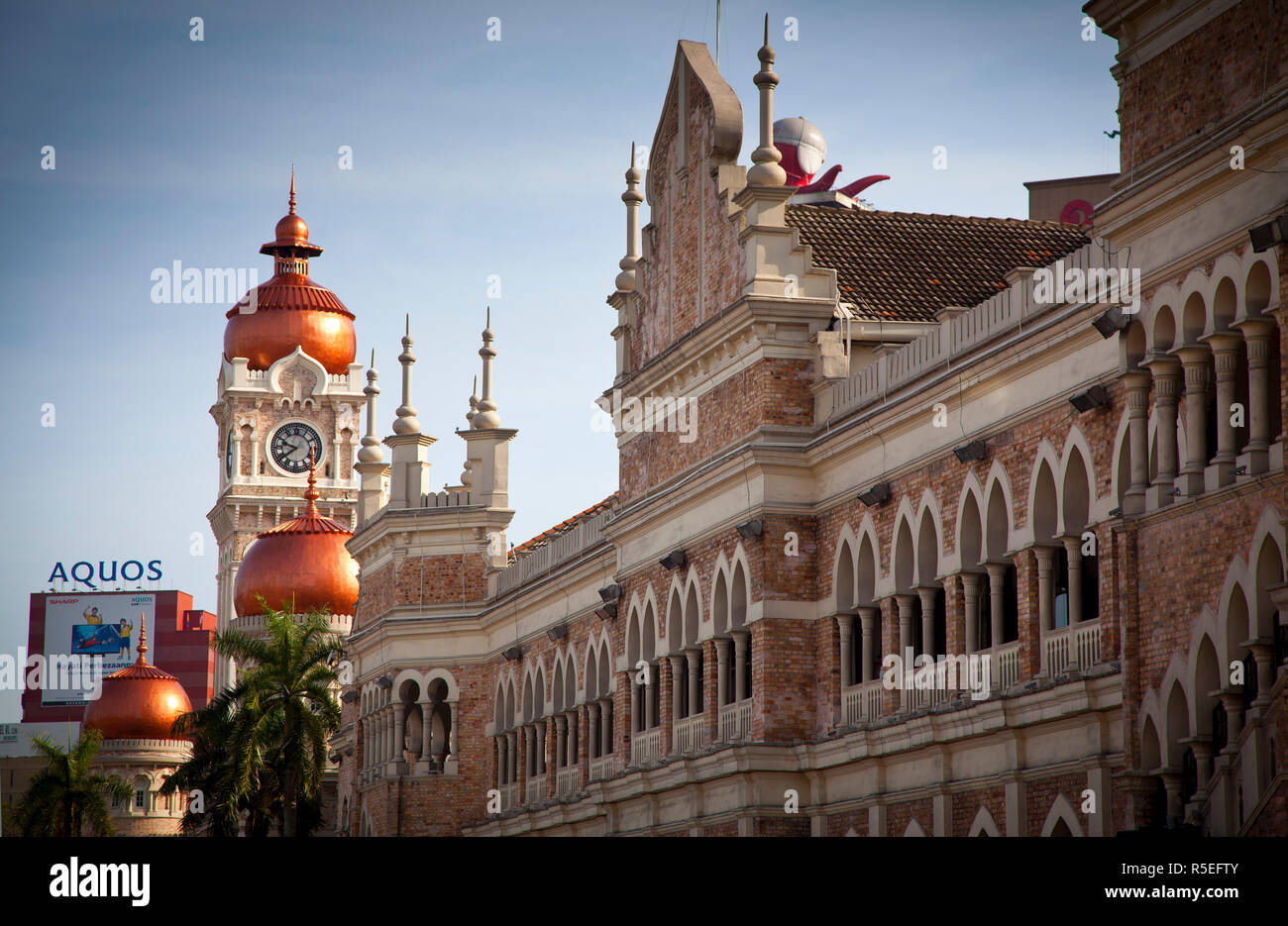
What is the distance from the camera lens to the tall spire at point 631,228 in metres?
38.6

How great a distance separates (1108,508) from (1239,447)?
4.53m

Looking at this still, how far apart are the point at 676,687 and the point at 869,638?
5.73 m

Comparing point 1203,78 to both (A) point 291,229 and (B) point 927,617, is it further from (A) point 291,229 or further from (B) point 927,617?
(A) point 291,229

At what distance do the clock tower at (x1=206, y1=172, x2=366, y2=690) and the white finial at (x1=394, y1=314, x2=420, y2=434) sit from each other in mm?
55171

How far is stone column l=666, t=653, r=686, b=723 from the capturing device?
35797mm

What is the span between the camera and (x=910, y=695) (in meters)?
29.4

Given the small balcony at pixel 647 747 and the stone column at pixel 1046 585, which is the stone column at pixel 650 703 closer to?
the small balcony at pixel 647 747

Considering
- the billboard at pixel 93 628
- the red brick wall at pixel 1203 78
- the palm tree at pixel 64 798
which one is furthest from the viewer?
the billboard at pixel 93 628

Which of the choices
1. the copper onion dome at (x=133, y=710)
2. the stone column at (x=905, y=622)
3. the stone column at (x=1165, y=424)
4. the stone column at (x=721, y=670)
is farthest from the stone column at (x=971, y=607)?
the copper onion dome at (x=133, y=710)

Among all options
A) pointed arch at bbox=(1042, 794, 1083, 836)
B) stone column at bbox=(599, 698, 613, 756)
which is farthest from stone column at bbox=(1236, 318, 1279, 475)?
stone column at bbox=(599, 698, 613, 756)

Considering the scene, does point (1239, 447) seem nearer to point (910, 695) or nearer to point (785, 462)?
point (910, 695)

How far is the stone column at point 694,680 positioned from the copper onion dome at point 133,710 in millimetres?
53647
